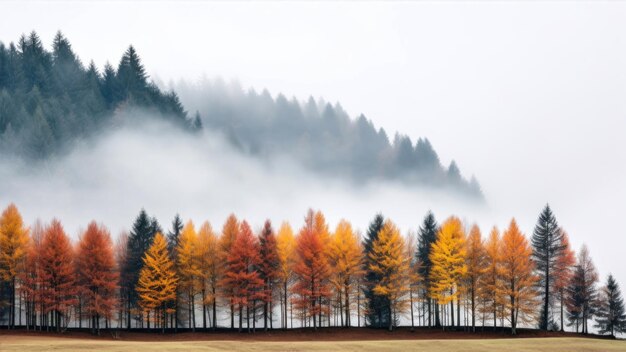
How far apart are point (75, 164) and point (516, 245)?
479 ft

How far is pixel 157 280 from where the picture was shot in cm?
7281

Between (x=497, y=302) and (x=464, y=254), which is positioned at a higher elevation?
(x=464, y=254)

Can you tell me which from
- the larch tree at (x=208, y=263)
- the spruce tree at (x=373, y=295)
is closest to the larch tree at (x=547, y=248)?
the spruce tree at (x=373, y=295)

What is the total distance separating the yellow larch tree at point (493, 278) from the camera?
2822 inches

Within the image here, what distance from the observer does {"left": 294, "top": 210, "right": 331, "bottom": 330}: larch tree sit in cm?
7250

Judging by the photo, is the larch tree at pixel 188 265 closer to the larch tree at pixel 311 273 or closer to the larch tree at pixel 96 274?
the larch tree at pixel 96 274

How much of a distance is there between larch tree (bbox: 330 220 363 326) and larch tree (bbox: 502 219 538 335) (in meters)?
17.4

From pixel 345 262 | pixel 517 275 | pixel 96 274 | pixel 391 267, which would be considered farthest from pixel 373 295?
pixel 96 274

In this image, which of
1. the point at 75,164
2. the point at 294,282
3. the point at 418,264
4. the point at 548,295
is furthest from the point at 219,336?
the point at 75,164

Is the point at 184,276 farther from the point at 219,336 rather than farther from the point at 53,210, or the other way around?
the point at 53,210

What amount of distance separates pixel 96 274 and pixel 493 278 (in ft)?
156

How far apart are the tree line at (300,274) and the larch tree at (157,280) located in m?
0.15

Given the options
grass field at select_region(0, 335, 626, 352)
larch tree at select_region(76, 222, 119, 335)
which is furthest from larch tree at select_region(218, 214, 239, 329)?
grass field at select_region(0, 335, 626, 352)

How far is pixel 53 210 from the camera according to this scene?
15775cm
